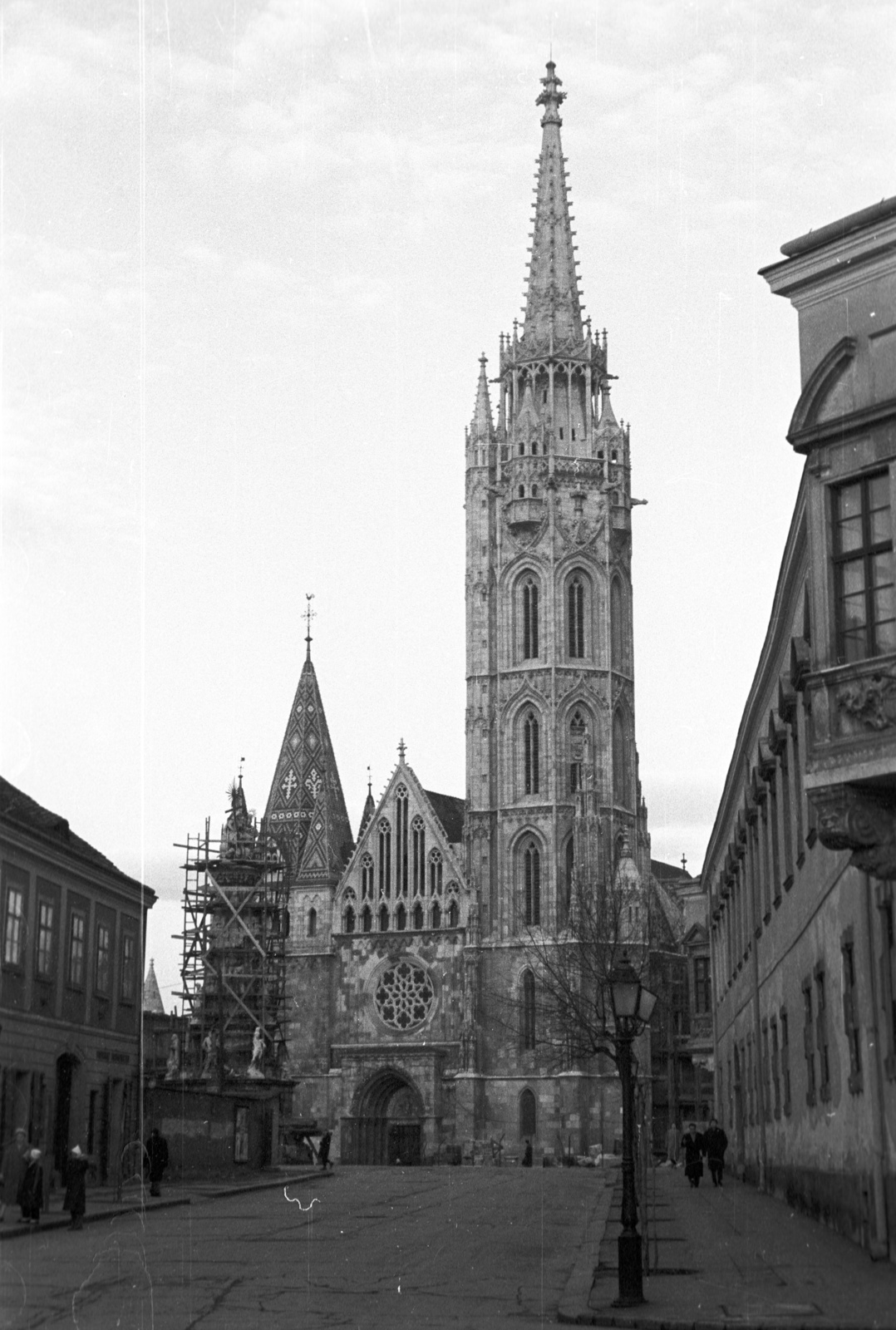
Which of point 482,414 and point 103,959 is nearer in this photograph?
point 103,959

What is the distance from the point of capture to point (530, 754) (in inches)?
3583

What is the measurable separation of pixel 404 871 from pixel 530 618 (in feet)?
45.8

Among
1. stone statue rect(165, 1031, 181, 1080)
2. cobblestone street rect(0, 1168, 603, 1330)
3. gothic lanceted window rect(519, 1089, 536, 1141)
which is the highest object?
stone statue rect(165, 1031, 181, 1080)

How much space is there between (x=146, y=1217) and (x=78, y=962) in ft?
26.6

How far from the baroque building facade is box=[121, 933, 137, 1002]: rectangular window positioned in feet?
53.0

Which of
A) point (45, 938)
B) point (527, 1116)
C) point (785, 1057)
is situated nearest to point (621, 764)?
point (527, 1116)

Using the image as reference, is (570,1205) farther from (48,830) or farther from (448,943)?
(448,943)

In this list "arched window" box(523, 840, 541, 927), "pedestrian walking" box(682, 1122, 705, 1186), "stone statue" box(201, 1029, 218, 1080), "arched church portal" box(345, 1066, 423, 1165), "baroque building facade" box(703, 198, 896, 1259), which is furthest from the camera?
"arched church portal" box(345, 1066, 423, 1165)

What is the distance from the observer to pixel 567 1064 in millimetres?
82938

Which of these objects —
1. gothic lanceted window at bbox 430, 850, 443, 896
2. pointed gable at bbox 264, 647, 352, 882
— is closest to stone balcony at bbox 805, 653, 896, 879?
gothic lanceted window at bbox 430, 850, 443, 896

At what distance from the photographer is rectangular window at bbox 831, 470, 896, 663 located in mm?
16797

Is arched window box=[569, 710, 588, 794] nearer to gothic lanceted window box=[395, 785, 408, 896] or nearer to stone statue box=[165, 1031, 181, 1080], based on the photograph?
gothic lanceted window box=[395, 785, 408, 896]

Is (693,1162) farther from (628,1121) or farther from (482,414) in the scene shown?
(482,414)

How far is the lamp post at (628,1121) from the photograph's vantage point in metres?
17.0
